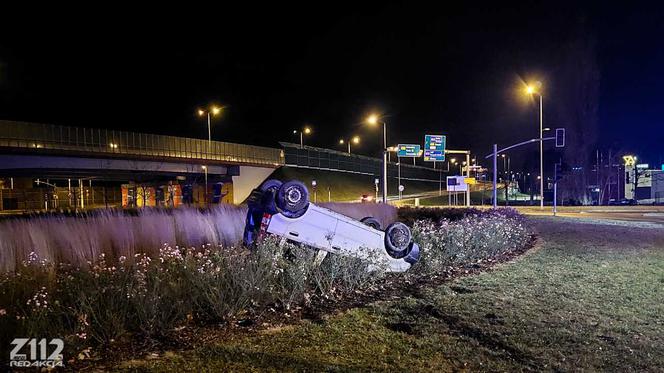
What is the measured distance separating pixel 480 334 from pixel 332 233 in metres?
3.07

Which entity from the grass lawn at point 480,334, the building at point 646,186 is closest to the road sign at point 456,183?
the grass lawn at point 480,334

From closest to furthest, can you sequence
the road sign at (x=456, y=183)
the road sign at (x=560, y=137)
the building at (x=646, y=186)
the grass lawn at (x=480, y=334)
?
1. the grass lawn at (x=480, y=334)
2. the road sign at (x=560, y=137)
3. the road sign at (x=456, y=183)
4. the building at (x=646, y=186)

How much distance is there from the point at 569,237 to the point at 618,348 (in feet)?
37.8

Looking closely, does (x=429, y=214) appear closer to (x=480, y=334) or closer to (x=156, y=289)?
(x=480, y=334)

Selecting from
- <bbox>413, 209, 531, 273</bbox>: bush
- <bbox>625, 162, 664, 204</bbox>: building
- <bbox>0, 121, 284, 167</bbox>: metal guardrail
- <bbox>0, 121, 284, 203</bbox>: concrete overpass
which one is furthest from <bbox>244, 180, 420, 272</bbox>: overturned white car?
<bbox>625, 162, 664, 204</bbox>: building

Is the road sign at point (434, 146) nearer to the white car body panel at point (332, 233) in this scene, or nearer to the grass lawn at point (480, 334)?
the grass lawn at point (480, 334)

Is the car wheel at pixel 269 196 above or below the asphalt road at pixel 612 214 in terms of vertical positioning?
above

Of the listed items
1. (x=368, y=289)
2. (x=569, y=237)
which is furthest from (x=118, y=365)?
(x=569, y=237)

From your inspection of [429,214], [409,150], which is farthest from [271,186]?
[409,150]

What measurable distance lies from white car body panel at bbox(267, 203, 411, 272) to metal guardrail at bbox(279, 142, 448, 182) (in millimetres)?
56481

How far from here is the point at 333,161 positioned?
72.1m

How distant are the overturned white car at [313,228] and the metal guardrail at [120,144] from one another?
37.3 meters

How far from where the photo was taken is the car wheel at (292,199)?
708cm

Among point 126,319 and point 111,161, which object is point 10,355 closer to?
point 126,319
